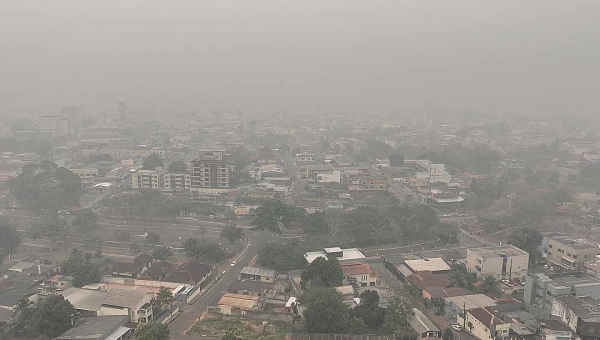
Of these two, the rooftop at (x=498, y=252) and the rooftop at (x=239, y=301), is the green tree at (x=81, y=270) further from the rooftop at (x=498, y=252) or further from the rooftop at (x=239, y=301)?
the rooftop at (x=498, y=252)

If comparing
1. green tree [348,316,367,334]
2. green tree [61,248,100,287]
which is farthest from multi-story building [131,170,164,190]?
green tree [348,316,367,334]

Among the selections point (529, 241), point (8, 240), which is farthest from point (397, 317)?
point (8, 240)

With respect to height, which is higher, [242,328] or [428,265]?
[428,265]

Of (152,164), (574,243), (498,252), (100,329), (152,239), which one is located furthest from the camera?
(152,164)

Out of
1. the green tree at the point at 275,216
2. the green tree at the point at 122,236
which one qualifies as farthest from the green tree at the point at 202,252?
the green tree at the point at 122,236

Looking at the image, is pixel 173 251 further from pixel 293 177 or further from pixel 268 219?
pixel 293 177

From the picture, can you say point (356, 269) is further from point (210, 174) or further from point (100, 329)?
point (210, 174)
